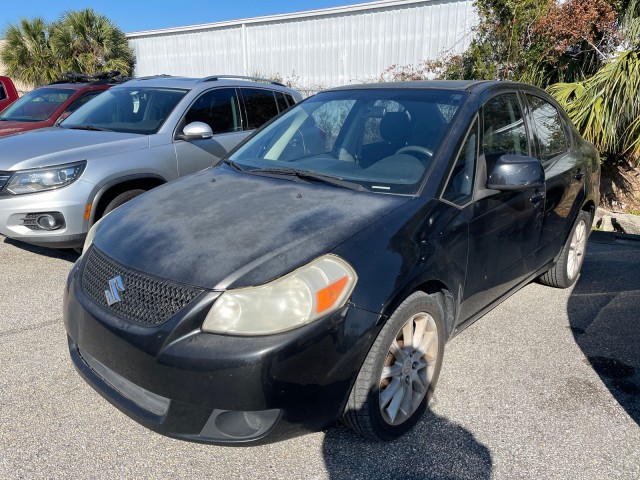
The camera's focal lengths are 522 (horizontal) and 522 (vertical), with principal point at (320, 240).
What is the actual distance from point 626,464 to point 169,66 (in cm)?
1773

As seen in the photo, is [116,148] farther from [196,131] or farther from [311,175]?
[311,175]

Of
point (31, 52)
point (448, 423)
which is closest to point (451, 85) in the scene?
point (448, 423)

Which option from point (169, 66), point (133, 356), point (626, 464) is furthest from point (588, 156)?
point (169, 66)

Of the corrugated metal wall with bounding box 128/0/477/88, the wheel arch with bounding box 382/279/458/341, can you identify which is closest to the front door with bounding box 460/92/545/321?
the wheel arch with bounding box 382/279/458/341

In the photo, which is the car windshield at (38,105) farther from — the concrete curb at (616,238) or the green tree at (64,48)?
the green tree at (64,48)

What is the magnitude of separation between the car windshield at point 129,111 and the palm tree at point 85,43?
1292 centimetres

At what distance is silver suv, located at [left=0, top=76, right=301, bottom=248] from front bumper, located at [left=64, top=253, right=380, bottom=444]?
95.9 inches

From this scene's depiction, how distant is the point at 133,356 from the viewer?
2.09 metres

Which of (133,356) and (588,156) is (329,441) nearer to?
(133,356)

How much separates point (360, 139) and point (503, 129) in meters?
0.91

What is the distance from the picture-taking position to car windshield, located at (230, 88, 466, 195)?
9.50 feet

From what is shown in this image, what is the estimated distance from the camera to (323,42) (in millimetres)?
13609

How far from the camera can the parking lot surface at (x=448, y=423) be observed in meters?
2.32

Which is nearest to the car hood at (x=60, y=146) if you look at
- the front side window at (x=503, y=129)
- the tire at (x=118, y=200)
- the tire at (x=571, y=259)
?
the tire at (x=118, y=200)
